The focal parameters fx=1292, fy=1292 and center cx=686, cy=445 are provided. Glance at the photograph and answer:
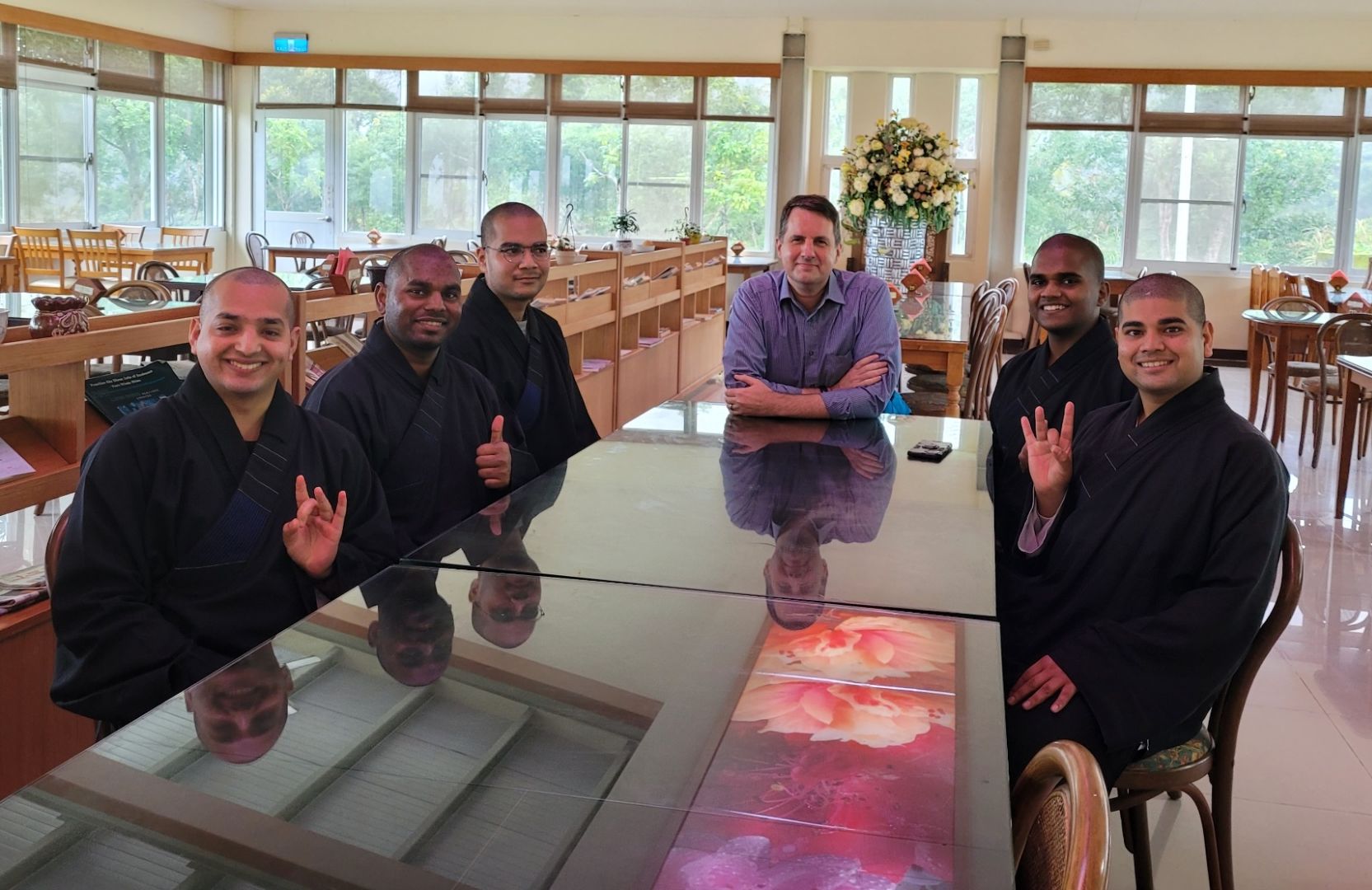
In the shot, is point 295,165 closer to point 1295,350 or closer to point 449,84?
point 449,84

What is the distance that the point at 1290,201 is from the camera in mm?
11625

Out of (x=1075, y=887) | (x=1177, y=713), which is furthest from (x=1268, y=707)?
(x=1075, y=887)

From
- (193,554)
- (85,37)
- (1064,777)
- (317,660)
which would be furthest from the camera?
(85,37)

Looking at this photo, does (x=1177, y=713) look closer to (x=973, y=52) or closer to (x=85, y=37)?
(x=973, y=52)

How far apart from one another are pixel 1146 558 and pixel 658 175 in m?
11.1

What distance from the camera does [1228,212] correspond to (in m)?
11.8

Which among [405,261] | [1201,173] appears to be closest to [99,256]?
[405,261]

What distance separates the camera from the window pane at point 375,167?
1297 cm

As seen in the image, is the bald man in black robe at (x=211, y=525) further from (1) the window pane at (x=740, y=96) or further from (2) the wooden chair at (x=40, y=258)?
(1) the window pane at (x=740, y=96)

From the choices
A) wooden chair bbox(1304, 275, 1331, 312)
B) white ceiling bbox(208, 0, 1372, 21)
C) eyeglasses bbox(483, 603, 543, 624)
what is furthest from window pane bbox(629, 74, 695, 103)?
eyeglasses bbox(483, 603, 543, 624)

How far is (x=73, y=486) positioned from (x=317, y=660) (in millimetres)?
1258

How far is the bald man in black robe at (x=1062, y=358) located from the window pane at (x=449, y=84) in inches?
419

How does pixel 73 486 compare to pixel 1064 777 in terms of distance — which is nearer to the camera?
pixel 1064 777

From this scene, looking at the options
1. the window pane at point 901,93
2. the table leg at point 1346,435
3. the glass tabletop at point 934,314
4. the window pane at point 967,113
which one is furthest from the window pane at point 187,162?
the table leg at point 1346,435
